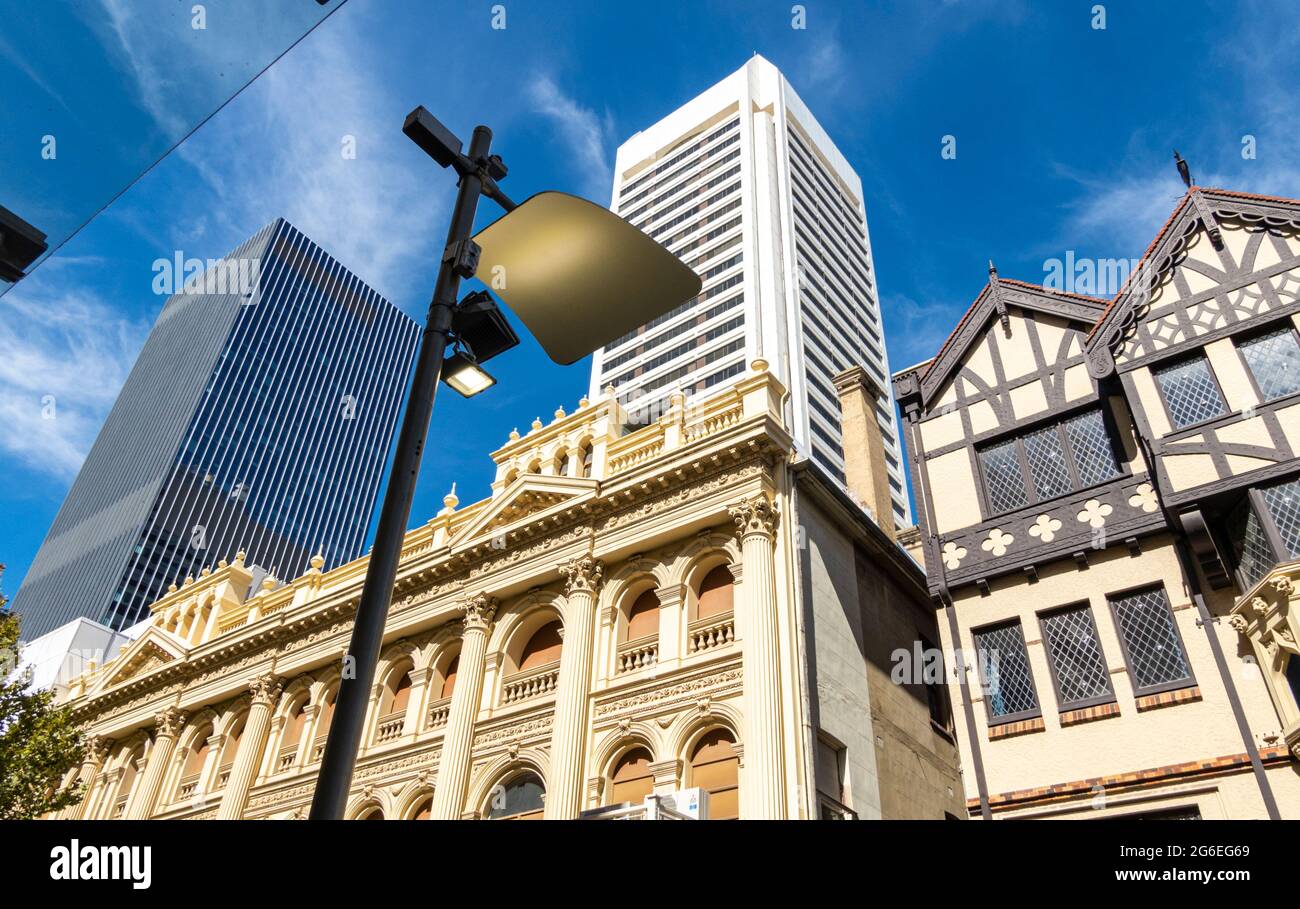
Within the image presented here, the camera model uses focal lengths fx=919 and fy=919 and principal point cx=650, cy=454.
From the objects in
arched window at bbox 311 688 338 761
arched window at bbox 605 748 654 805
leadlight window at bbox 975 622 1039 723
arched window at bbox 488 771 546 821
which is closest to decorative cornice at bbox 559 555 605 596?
arched window at bbox 605 748 654 805

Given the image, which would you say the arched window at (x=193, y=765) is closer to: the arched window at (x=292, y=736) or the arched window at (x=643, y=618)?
the arched window at (x=292, y=736)

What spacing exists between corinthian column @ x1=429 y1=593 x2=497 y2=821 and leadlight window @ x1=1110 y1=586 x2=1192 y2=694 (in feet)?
47.9

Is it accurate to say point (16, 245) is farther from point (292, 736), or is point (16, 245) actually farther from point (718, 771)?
point (292, 736)

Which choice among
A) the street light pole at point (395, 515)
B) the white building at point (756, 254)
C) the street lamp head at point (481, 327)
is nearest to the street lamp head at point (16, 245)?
the street light pole at point (395, 515)

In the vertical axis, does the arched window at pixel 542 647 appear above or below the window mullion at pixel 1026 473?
below

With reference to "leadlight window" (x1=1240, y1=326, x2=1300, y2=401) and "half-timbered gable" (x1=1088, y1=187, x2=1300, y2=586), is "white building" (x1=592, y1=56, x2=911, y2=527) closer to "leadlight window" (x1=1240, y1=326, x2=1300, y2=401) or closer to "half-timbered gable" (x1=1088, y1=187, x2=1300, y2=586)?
"half-timbered gable" (x1=1088, y1=187, x2=1300, y2=586)

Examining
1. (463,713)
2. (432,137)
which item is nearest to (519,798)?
(463,713)

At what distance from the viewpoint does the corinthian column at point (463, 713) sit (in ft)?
71.1

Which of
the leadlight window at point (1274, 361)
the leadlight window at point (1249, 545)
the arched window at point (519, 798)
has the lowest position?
the arched window at point (519, 798)

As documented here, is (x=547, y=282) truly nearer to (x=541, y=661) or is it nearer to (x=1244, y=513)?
(x=1244, y=513)

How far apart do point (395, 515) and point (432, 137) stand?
8.44ft

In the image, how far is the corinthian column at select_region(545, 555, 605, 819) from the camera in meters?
19.6

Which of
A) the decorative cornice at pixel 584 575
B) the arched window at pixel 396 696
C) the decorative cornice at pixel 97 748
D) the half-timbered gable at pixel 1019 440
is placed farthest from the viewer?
the decorative cornice at pixel 97 748

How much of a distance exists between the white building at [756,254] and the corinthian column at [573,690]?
5572cm
